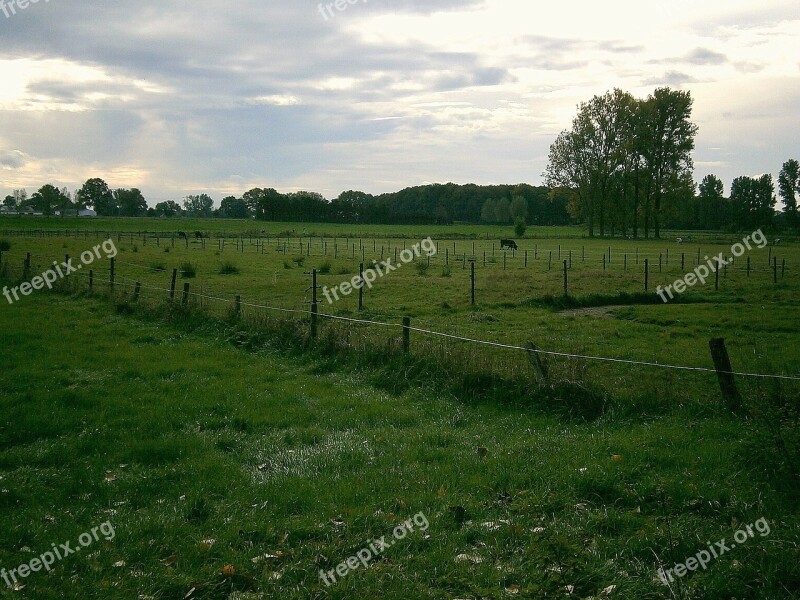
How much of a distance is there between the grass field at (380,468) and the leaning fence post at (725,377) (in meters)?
0.21

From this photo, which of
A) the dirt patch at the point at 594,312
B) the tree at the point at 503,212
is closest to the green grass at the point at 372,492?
the dirt patch at the point at 594,312

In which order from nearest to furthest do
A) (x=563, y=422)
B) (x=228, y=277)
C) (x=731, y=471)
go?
1. (x=731, y=471)
2. (x=563, y=422)
3. (x=228, y=277)

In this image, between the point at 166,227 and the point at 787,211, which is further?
the point at 166,227

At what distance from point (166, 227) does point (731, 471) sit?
13570 cm

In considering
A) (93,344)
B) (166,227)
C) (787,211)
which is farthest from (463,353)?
(166,227)

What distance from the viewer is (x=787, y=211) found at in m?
104

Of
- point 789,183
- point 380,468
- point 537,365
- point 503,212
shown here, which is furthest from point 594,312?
point 503,212

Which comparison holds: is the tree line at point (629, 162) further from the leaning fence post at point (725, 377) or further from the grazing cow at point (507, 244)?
the leaning fence post at point (725, 377)

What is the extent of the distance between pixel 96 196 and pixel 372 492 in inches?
7610

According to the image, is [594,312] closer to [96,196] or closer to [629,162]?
[629,162]

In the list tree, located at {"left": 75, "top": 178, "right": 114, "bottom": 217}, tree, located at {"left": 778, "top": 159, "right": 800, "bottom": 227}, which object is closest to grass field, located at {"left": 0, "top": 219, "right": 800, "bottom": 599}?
tree, located at {"left": 778, "top": 159, "right": 800, "bottom": 227}

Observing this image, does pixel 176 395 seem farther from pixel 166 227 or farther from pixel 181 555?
pixel 166 227

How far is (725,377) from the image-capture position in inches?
348

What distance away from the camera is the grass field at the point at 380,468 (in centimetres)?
539
